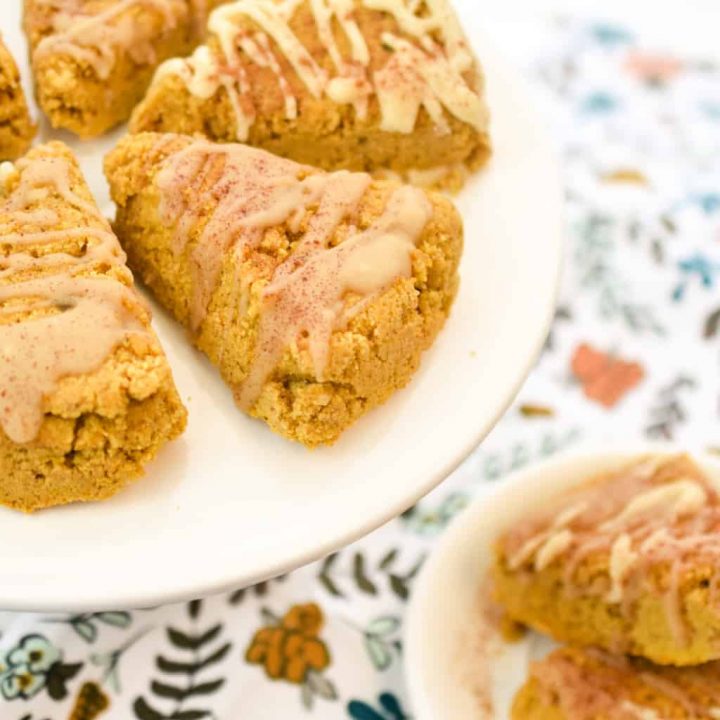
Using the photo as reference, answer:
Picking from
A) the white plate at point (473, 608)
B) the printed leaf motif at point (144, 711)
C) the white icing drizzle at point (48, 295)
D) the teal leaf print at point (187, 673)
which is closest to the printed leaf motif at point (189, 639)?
→ the teal leaf print at point (187, 673)

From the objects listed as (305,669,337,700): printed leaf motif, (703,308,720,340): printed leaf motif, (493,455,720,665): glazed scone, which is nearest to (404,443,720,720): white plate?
(493,455,720,665): glazed scone

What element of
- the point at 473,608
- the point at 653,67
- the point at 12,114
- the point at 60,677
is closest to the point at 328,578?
the point at 473,608

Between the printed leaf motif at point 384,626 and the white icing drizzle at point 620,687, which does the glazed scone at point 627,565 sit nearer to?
the white icing drizzle at point 620,687

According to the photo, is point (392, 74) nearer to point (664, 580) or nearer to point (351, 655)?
point (664, 580)

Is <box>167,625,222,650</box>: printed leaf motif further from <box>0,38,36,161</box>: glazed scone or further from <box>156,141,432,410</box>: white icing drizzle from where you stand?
<box>0,38,36,161</box>: glazed scone

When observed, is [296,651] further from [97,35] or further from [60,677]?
[97,35]

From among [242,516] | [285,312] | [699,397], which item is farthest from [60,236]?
[699,397]
